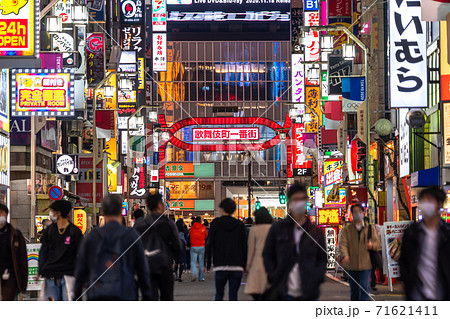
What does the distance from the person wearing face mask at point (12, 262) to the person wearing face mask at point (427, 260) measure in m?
5.60

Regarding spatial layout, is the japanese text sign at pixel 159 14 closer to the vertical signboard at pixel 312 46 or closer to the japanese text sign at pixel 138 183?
the japanese text sign at pixel 138 183

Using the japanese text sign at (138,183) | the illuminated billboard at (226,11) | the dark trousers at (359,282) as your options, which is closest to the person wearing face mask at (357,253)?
the dark trousers at (359,282)

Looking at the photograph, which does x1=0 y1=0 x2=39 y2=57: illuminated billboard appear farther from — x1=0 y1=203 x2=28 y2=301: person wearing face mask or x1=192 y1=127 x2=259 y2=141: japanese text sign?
x1=192 y1=127 x2=259 y2=141: japanese text sign

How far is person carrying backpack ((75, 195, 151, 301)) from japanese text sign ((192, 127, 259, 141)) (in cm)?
3869

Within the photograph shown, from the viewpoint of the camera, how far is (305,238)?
8.90 m

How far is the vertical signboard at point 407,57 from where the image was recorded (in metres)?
25.3

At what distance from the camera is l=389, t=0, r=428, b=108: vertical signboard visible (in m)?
25.3

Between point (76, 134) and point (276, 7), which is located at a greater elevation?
point (276, 7)

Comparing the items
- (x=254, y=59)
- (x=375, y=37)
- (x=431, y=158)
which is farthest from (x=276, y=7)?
(x=431, y=158)

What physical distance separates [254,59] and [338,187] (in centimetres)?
6695

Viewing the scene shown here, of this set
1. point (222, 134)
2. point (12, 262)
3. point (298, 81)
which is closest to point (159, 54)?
point (298, 81)

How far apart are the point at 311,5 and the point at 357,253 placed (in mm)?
34306

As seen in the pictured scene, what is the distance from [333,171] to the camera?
43875 millimetres
